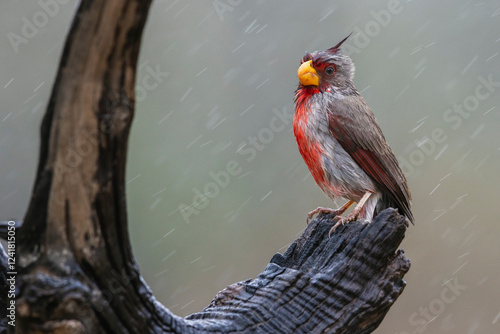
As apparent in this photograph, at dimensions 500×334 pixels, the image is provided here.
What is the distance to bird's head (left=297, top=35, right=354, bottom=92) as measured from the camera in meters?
3.83

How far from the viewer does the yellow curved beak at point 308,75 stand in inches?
150

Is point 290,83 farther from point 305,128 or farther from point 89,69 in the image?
point 89,69

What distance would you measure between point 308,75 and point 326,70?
0.54 ft

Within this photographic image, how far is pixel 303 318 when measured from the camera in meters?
2.59

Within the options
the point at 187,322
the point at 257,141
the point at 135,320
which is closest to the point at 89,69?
the point at 135,320

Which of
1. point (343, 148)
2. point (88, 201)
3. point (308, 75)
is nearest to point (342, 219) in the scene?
point (343, 148)

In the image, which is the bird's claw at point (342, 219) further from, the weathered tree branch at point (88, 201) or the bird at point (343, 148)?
the weathered tree branch at point (88, 201)

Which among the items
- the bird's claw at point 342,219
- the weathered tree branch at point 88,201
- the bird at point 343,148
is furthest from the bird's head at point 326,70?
the weathered tree branch at point 88,201

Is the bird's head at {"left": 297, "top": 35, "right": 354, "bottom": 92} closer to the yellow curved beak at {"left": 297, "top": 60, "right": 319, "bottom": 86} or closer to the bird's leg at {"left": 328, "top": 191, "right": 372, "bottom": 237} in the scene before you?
the yellow curved beak at {"left": 297, "top": 60, "right": 319, "bottom": 86}

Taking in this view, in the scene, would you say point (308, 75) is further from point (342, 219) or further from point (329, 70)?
point (342, 219)

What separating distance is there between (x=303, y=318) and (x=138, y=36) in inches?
58.5

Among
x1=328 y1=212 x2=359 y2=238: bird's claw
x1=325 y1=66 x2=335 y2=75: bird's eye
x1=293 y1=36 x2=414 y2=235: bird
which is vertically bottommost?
x1=328 y1=212 x2=359 y2=238: bird's claw

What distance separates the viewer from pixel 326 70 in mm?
3895

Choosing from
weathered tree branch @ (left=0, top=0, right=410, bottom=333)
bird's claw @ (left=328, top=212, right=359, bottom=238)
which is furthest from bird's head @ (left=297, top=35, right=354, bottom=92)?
weathered tree branch @ (left=0, top=0, right=410, bottom=333)
